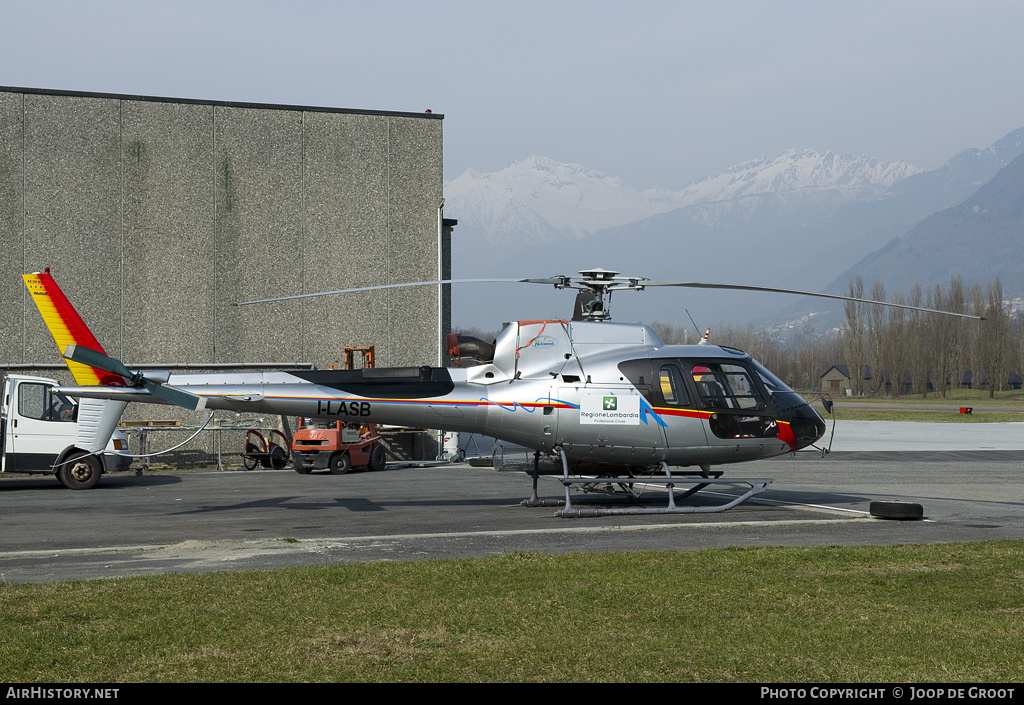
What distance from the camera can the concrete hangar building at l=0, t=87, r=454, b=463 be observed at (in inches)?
1014

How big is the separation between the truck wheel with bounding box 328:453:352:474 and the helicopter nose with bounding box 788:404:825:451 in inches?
446

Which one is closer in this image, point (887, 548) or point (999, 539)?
point (887, 548)

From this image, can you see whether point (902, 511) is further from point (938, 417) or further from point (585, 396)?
point (938, 417)

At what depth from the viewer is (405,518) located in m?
14.0

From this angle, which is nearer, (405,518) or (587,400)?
(405,518)

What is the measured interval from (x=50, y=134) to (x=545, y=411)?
719 inches

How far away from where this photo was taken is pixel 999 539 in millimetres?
11289

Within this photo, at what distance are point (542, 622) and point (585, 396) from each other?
7947 millimetres

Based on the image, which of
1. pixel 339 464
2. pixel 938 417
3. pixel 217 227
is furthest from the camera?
pixel 938 417

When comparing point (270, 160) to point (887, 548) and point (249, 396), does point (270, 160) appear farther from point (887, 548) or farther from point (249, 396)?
point (887, 548)

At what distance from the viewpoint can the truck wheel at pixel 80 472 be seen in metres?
19.0

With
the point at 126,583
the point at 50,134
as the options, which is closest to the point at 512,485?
the point at 126,583

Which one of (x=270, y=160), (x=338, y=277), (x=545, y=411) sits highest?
(x=270, y=160)

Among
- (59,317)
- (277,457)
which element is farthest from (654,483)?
(277,457)
